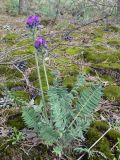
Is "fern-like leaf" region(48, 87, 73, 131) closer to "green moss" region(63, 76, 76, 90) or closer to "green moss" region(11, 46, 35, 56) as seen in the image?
"green moss" region(63, 76, 76, 90)

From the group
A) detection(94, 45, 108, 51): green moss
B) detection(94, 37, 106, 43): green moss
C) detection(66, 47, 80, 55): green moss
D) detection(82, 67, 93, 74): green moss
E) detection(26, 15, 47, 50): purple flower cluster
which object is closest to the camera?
detection(26, 15, 47, 50): purple flower cluster

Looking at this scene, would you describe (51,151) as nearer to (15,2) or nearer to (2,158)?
(2,158)

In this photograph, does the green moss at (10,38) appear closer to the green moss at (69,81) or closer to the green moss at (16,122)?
the green moss at (69,81)

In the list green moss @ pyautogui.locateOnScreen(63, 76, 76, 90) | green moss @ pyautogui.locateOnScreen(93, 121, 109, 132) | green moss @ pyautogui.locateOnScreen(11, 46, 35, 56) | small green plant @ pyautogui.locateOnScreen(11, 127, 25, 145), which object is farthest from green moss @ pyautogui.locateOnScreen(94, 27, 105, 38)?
small green plant @ pyautogui.locateOnScreen(11, 127, 25, 145)

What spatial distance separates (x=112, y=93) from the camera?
10.1ft

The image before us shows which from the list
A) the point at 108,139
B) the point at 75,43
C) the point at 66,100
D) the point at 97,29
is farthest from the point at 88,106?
the point at 97,29

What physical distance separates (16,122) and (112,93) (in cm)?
97

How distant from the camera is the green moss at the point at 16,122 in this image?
97.7 inches

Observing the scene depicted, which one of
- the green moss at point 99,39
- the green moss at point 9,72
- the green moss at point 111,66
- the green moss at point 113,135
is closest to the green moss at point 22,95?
the green moss at point 9,72

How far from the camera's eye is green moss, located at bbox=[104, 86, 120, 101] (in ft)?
9.87

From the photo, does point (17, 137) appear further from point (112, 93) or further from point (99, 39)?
point (99, 39)

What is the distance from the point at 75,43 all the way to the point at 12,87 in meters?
1.80

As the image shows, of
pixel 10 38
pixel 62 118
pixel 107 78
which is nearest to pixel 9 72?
pixel 107 78

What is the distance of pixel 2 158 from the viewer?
7.19 feet
